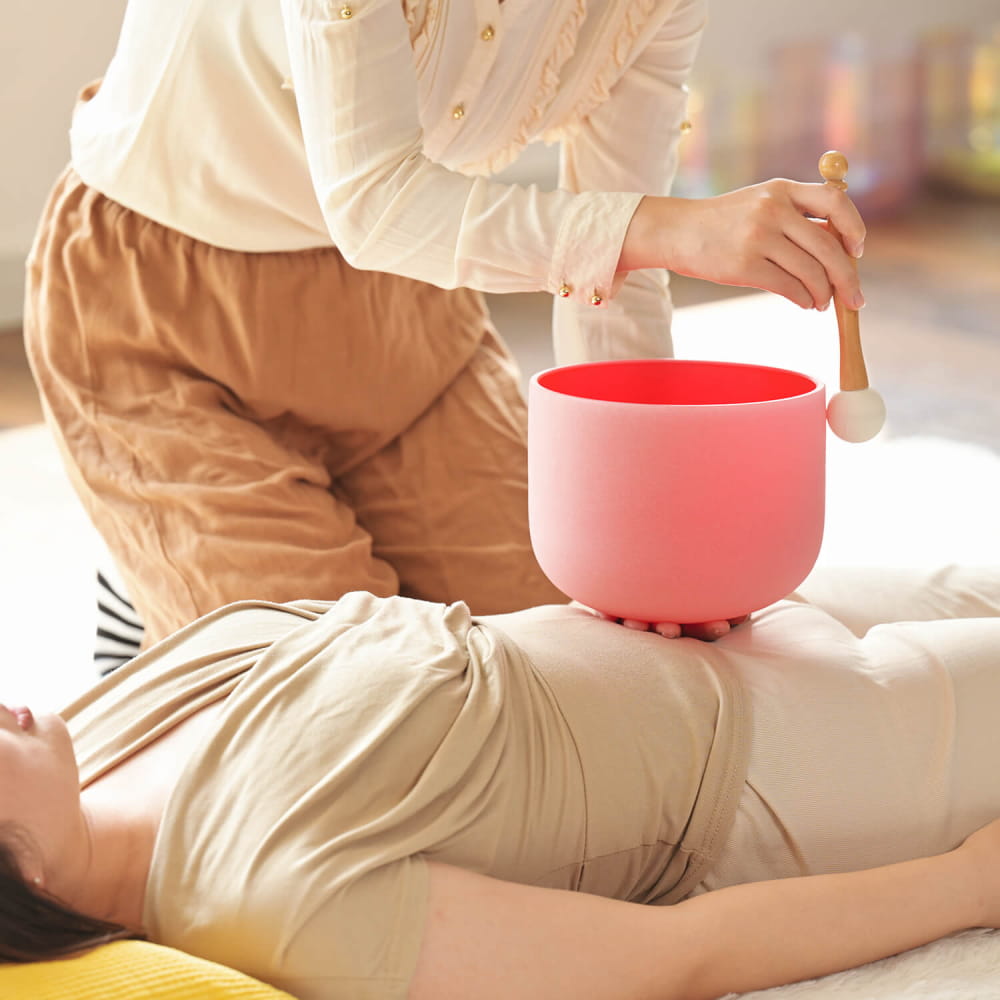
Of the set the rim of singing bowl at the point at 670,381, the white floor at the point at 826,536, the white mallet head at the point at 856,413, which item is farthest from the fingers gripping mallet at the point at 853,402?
the white floor at the point at 826,536

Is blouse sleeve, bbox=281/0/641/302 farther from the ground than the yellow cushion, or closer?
farther from the ground

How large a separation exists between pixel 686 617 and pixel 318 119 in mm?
473

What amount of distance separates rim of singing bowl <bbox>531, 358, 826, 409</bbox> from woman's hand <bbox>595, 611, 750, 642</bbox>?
0.61 ft

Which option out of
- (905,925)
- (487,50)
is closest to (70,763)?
(905,925)

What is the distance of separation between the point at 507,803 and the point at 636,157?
74 centimetres

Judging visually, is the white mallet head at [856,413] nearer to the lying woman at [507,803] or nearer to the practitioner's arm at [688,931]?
the lying woman at [507,803]

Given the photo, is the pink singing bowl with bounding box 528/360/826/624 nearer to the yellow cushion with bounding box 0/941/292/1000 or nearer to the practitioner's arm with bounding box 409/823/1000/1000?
the practitioner's arm with bounding box 409/823/1000/1000

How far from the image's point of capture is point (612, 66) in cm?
133

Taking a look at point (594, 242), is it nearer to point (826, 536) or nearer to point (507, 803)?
point (507, 803)

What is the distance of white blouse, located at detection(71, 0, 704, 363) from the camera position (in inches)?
40.9

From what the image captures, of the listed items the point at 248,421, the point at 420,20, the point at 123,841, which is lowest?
the point at 123,841

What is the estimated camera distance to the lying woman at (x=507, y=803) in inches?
32.8

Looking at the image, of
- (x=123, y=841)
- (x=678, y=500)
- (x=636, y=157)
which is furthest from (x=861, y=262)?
(x=123, y=841)

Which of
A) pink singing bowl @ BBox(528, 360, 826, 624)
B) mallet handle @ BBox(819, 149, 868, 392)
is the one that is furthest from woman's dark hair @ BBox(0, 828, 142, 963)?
mallet handle @ BBox(819, 149, 868, 392)
